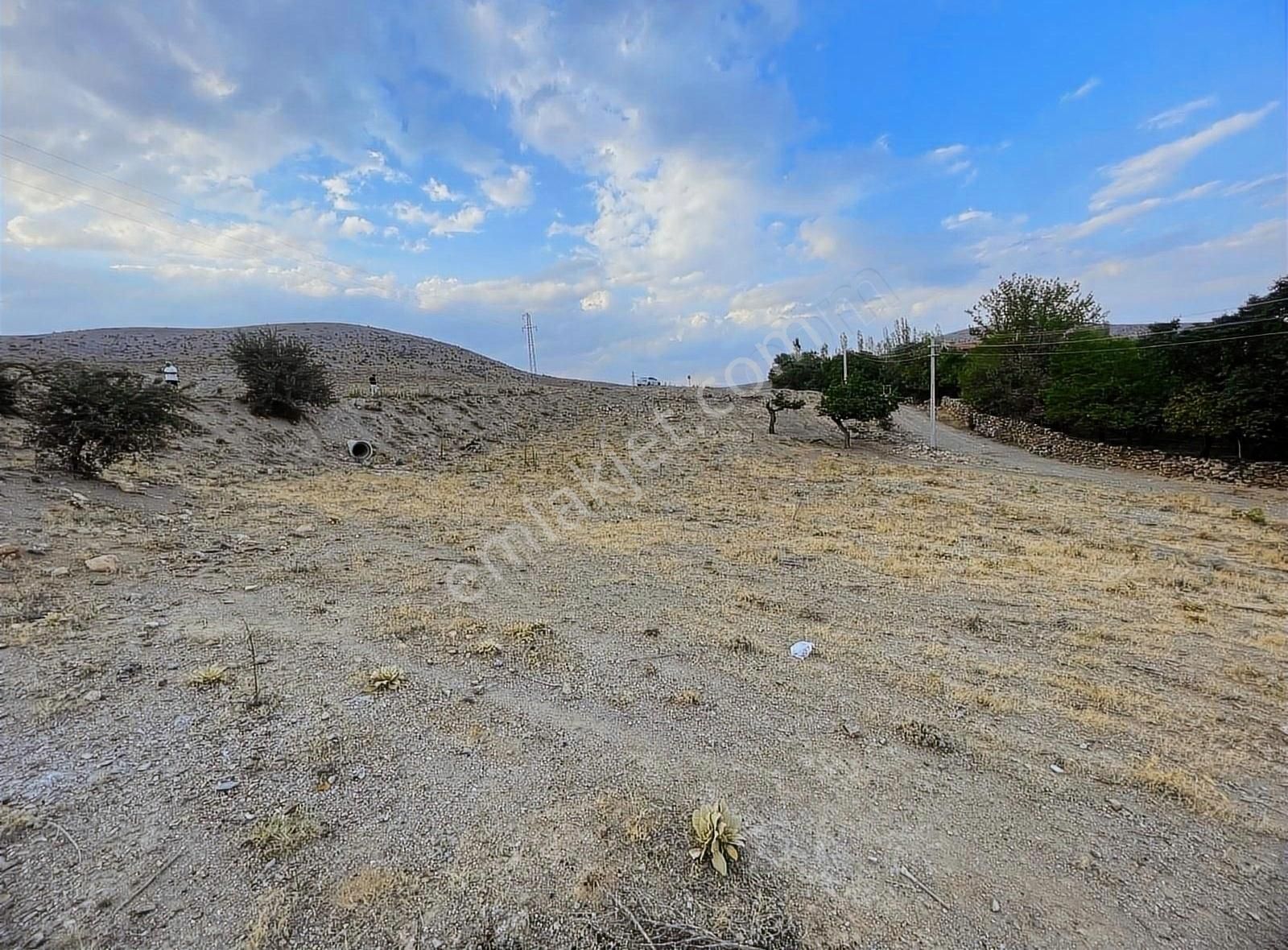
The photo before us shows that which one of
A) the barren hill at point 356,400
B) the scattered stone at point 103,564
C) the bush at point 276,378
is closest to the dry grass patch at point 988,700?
the scattered stone at point 103,564

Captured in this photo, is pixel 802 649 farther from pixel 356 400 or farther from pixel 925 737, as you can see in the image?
pixel 356 400

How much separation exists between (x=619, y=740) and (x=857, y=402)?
66.1 ft

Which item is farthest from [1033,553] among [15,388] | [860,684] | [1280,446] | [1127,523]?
[15,388]

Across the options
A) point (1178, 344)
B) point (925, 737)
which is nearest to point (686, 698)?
point (925, 737)

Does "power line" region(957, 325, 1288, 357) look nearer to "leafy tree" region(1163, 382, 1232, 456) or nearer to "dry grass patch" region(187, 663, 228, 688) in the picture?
"leafy tree" region(1163, 382, 1232, 456)

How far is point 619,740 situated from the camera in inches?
116

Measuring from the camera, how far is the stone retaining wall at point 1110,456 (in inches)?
568

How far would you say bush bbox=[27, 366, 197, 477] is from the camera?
25.4ft

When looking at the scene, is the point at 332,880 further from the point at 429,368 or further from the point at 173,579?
the point at 429,368

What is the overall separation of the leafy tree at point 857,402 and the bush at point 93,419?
1993cm

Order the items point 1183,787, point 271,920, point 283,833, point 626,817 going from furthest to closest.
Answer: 1. point 1183,787
2. point 626,817
3. point 283,833
4. point 271,920

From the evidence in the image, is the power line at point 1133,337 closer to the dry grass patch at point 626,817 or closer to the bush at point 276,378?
the dry grass patch at point 626,817

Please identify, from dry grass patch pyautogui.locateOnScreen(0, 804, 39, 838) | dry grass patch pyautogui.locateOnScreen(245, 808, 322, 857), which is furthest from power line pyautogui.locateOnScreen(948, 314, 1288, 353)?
dry grass patch pyautogui.locateOnScreen(0, 804, 39, 838)

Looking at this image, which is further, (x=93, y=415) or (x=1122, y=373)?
(x=1122, y=373)
